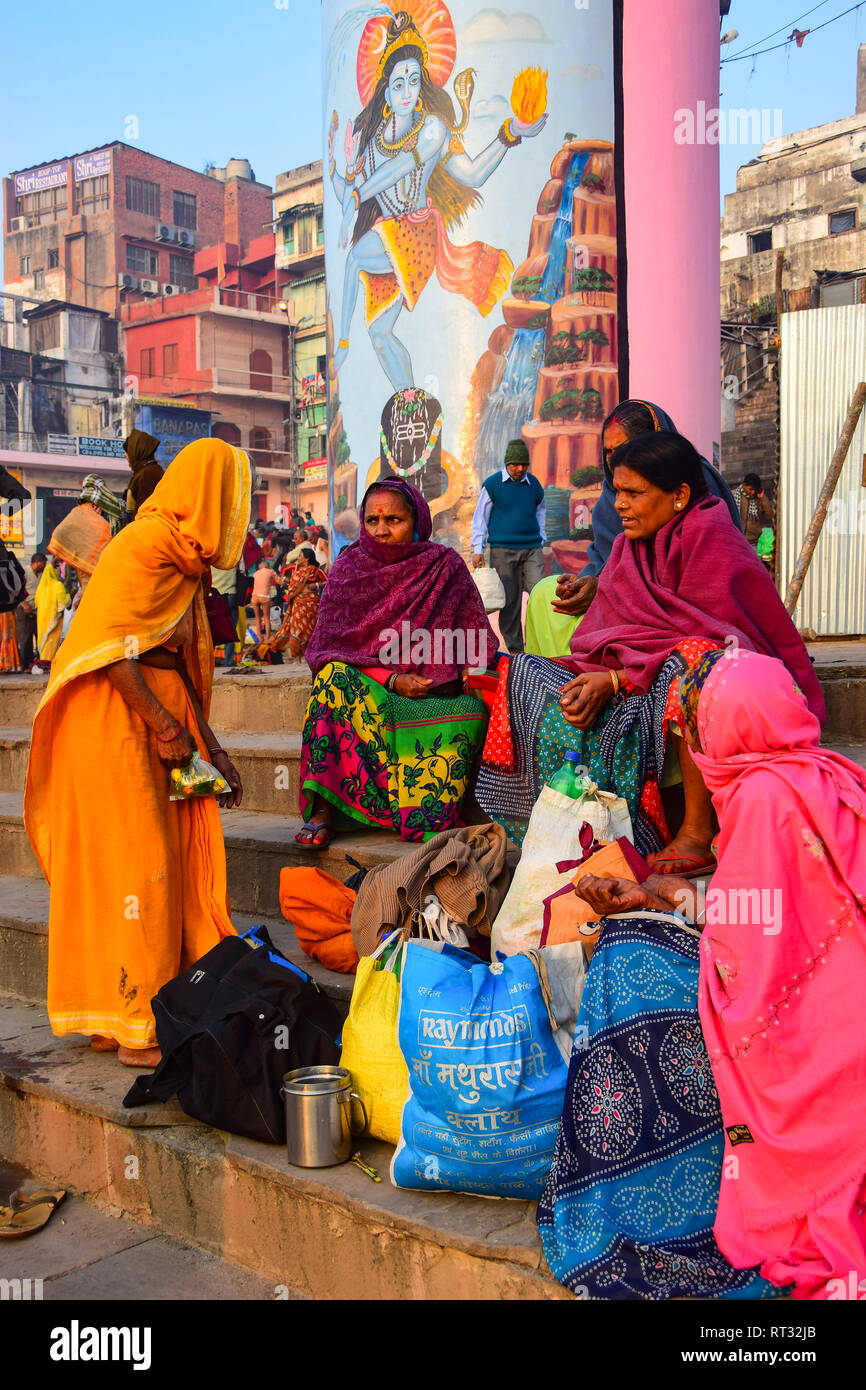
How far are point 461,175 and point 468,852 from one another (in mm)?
6392

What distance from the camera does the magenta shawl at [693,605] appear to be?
3.49 meters

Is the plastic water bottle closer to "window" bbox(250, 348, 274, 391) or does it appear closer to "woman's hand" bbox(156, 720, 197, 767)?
"woman's hand" bbox(156, 720, 197, 767)

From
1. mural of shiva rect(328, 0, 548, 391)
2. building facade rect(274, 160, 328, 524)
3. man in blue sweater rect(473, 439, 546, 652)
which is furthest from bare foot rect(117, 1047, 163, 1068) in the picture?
building facade rect(274, 160, 328, 524)

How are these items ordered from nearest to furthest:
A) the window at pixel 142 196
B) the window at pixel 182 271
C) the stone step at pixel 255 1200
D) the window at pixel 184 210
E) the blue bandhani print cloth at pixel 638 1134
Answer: the blue bandhani print cloth at pixel 638 1134 < the stone step at pixel 255 1200 < the window at pixel 142 196 < the window at pixel 182 271 < the window at pixel 184 210

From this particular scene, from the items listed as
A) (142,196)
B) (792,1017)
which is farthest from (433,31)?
(142,196)

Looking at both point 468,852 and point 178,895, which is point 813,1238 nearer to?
point 468,852

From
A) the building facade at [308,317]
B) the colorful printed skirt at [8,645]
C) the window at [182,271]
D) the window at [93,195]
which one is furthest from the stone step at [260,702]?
the window at [93,195]

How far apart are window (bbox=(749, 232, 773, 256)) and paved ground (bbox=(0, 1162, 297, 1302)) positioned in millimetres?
29147

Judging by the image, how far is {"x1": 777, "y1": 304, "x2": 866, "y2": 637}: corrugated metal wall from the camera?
10.3 metres

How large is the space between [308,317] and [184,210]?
1114 centimetres

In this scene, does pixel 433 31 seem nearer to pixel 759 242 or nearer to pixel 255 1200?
pixel 255 1200

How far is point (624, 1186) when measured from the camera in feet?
7.64

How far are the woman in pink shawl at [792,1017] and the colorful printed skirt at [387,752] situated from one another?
2.00 meters

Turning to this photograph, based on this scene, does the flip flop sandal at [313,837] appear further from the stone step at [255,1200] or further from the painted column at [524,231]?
the painted column at [524,231]
